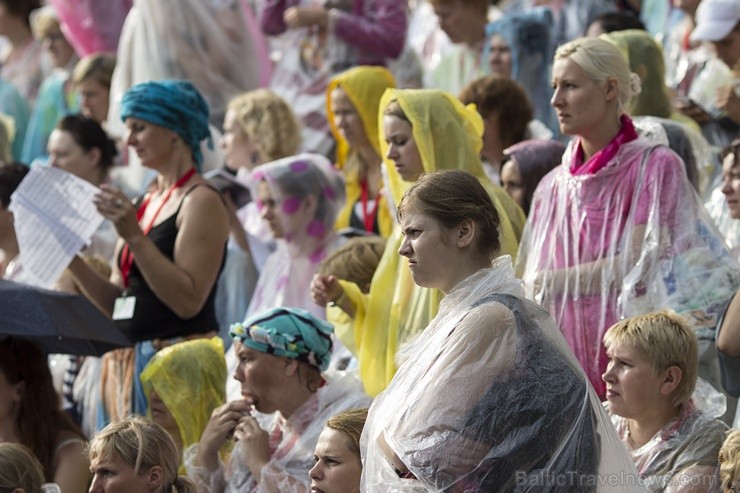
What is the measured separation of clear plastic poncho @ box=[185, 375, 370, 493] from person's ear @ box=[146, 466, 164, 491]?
1.49 feet

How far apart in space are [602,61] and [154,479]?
213 cm

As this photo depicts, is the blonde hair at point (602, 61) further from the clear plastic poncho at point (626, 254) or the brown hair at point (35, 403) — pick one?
the brown hair at point (35, 403)

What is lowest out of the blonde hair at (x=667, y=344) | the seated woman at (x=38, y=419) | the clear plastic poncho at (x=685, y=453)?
the seated woman at (x=38, y=419)

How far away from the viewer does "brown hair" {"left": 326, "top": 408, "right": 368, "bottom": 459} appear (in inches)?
171

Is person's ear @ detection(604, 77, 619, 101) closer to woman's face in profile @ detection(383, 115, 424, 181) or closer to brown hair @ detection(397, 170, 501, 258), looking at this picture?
woman's face in profile @ detection(383, 115, 424, 181)

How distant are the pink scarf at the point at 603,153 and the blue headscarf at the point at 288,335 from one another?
1.04m

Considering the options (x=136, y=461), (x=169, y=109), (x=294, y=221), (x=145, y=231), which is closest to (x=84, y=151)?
(x=294, y=221)

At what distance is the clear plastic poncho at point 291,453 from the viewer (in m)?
4.96

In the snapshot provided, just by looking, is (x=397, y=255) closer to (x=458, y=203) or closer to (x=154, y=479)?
(x=154, y=479)

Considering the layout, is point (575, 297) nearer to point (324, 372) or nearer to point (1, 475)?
point (324, 372)

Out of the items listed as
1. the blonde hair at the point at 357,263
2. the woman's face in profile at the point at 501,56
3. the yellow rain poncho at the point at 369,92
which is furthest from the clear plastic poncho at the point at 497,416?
the woman's face in profile at the point at 501,56

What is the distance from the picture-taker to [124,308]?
20.0 ft

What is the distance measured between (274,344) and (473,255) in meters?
1.39

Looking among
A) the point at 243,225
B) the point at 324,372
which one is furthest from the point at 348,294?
the point at 243,225
